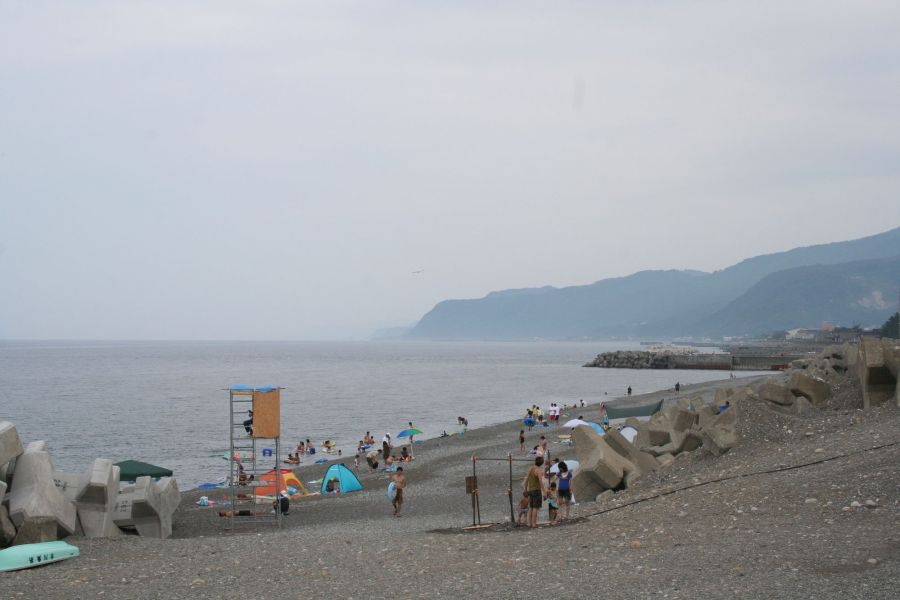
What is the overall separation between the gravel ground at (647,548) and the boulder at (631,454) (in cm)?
99

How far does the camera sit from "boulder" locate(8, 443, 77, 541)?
13.2 m

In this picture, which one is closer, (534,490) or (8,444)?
(534,490)

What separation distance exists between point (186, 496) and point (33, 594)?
1560 centimetres

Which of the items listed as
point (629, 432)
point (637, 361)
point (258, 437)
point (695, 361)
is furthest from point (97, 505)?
point (637, 361)

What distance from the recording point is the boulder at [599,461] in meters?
17.0

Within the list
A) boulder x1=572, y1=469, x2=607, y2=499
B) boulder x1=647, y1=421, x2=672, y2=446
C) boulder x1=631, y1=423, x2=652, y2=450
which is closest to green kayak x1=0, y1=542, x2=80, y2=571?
boulder x1=572, y1=469, x2=607, y2=499

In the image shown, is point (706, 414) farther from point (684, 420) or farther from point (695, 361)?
point (695, 361)

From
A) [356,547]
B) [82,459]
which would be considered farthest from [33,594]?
[82,459]

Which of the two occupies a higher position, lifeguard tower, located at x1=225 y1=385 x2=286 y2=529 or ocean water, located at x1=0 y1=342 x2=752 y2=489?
lifeguard tower, located at x1=225 y1=385 x2=286 y2=529

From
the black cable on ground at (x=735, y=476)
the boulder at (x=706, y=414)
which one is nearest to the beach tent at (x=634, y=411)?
the boulder at (x=706, y=414)

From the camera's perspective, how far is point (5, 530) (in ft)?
42.4

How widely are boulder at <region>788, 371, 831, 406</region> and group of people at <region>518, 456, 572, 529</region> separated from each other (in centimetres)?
696

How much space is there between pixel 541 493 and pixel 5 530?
27.1 ft

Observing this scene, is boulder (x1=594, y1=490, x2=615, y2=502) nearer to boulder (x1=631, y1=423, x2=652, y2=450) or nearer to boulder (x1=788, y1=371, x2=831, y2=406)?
boulder (x1=631, y1=423, x2=652, y2=450)
